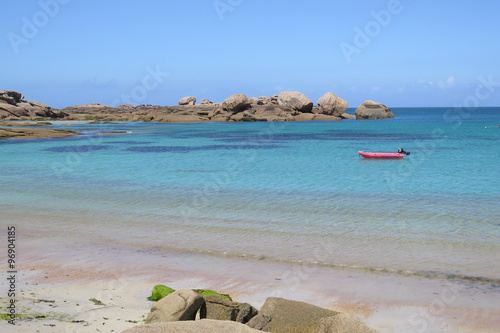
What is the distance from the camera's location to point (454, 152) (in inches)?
1570

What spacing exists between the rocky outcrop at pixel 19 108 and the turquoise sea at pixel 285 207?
62777 mm

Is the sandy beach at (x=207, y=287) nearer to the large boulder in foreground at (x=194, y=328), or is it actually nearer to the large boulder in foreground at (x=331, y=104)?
the large boulder in foreground at (x=194, y=328)

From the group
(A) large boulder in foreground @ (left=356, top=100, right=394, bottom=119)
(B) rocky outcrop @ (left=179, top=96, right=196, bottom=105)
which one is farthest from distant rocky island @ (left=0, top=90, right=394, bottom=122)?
(B) rocky outcrop @ (left=179, top=96, right=196, bottom=105)

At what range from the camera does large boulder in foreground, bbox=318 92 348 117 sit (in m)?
108

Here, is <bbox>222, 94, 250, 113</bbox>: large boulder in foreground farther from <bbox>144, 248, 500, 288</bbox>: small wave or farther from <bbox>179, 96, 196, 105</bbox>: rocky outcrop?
<bbox>144, 248, 500, 288</bbox>: small wave

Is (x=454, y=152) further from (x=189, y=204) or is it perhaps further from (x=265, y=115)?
(x=265, y=115)

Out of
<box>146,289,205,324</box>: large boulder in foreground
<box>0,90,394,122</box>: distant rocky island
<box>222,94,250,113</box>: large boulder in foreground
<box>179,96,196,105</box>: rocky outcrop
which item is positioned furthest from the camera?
<box>179,96,196,105</box>: rocky outcrop

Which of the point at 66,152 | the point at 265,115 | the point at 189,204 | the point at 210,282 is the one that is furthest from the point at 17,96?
the point at 210,282

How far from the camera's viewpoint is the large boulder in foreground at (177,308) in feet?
20.9

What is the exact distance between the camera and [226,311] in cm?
675

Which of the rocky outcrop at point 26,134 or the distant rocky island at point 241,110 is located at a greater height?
the distant rocky island at point 241,110

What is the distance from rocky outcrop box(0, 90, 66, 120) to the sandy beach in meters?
84.5

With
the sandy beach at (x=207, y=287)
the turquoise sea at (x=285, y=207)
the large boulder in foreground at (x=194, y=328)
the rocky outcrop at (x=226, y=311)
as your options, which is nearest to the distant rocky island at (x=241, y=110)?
the turquoise sea at (x=285, y=207)

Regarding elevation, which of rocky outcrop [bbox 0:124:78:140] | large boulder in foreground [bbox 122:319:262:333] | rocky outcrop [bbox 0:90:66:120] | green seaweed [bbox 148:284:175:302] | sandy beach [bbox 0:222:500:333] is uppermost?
rocky outcrop [bbox 0:90:66:120]
